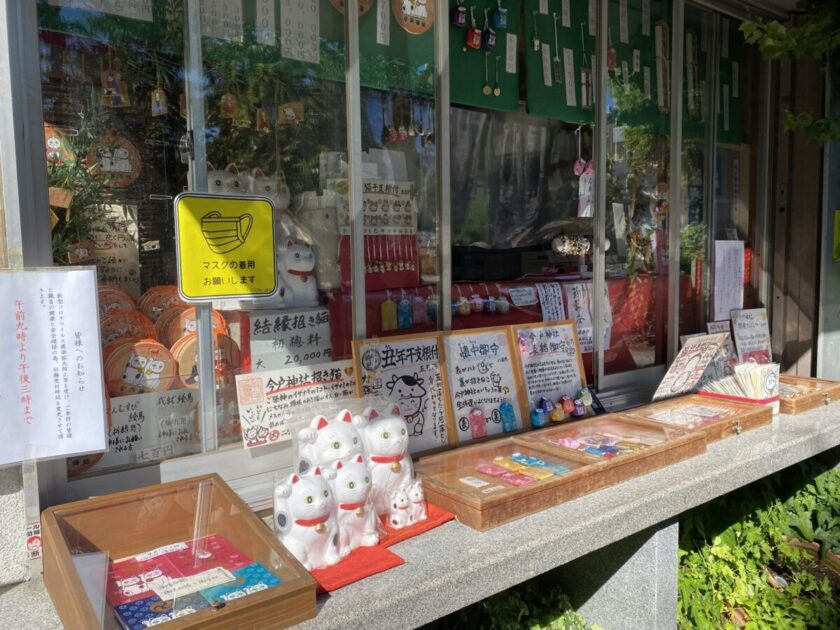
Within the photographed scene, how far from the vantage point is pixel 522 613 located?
3.22 meters

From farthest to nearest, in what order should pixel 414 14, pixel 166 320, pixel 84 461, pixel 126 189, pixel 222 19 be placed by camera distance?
pixel 414 14 → pixel 222 19 → pixel 166 320 → pixel 126 189 → pixel 84 461

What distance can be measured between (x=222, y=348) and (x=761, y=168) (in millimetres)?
4836

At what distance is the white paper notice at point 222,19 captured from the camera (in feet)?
9.76

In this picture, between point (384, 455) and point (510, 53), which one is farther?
point (510, 53)

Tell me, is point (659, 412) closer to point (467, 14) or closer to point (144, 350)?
point (467, 14)

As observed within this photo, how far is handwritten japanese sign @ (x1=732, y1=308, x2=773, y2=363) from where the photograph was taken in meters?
5.43

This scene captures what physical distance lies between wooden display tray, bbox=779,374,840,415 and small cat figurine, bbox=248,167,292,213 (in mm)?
3417

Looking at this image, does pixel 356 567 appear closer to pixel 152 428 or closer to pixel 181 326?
pixel 152 428

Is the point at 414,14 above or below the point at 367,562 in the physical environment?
above

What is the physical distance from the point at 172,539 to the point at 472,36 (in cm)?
312

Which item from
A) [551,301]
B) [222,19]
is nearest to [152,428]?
[222,19]

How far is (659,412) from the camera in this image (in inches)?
164

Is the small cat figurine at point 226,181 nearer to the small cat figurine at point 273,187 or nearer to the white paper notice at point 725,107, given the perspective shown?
the small cat figurine at point 273,187

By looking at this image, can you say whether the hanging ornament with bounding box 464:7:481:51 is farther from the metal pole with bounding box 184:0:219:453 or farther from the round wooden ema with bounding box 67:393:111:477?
the round wooden ema with bounding box 67:393:111:477
